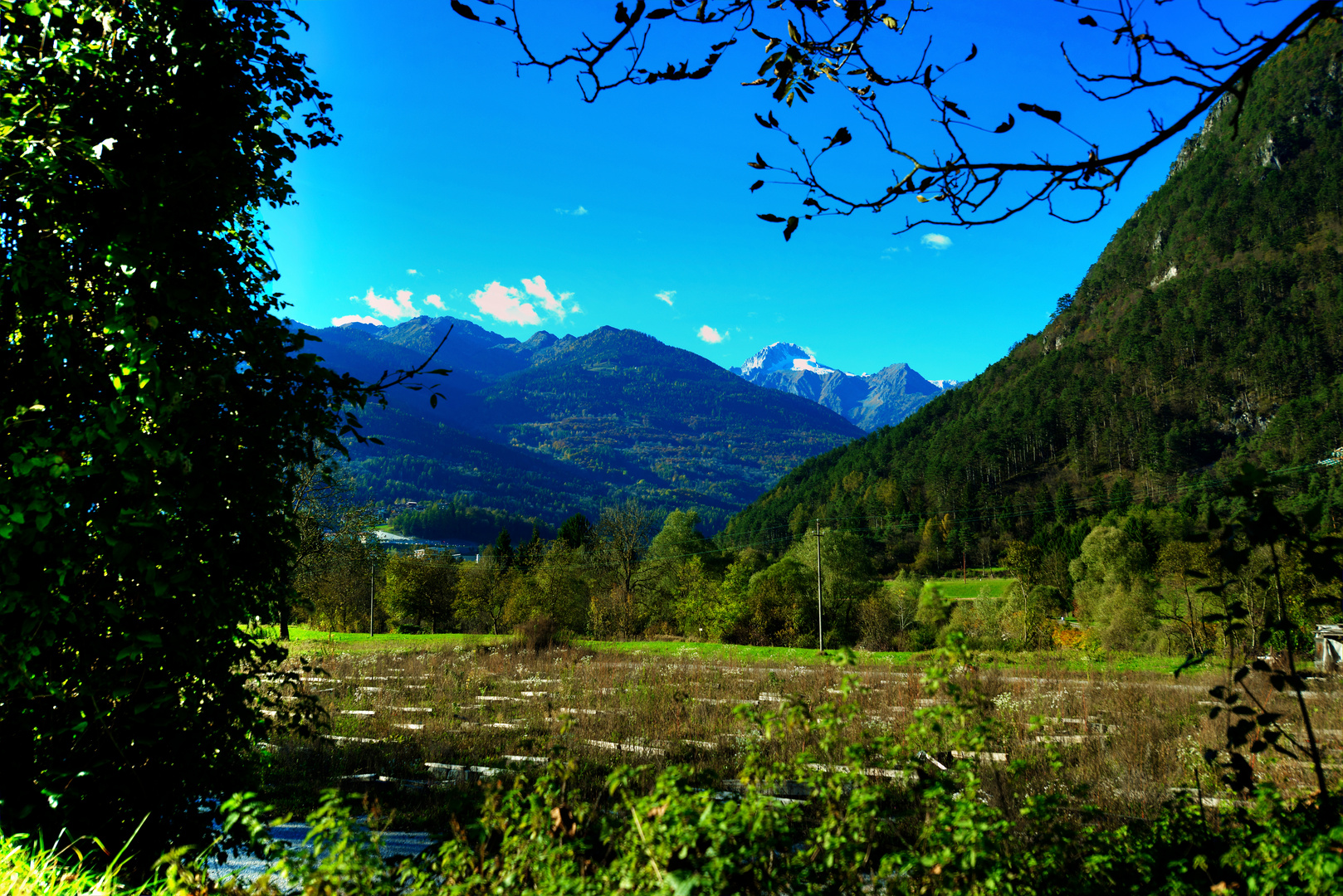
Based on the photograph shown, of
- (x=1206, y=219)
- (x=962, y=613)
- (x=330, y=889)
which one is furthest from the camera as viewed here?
(x=1206, y=219)

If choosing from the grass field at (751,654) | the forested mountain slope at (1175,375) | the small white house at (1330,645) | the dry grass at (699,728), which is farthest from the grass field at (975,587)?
the dry grass at (699,728)

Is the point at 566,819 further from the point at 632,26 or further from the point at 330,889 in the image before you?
the point at 632,26

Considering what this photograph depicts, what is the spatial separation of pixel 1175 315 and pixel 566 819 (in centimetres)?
15095

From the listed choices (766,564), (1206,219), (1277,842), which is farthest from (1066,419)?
(1277,842)

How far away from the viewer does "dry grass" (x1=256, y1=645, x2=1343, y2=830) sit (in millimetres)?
6691

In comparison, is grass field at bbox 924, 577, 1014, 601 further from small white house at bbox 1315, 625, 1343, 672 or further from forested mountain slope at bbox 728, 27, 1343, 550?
small white house at bbox 1315, 625, 1343, 672

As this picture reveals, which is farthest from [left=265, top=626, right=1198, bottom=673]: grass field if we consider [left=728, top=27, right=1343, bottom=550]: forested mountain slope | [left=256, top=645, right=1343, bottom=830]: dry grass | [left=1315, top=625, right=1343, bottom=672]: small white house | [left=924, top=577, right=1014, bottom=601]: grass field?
[left=728, top=27, right=1343, bottom=550]: forested mountain slope

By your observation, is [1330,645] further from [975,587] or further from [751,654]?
[975,587]

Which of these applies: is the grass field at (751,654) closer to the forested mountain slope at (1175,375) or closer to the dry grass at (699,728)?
the dry grass at (699,728)

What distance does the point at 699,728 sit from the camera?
33.2 feet

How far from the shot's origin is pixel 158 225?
4.01 meters

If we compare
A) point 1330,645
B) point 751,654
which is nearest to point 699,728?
point 751,654

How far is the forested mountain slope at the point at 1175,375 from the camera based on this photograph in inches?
3999

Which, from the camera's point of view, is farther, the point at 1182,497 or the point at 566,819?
the point at 1182,497
